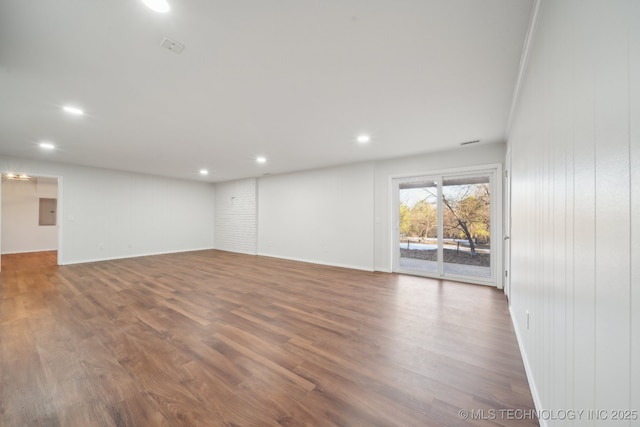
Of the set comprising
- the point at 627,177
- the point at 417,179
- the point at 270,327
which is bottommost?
the point at 270,327

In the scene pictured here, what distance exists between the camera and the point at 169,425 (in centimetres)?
136

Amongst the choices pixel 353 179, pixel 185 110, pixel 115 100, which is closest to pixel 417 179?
pixel 353 179

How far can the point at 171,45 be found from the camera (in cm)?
179

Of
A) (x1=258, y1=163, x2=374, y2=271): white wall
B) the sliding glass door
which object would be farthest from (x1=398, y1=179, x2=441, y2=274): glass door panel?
(x1=258, y1=163, x2=374, y2=271): white wall

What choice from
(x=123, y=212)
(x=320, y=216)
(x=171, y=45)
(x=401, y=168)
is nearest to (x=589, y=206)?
(x=171, y=45)

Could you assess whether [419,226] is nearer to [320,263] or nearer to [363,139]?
[363,139]

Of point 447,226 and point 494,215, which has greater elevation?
point 494,215

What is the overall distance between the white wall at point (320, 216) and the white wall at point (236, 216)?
0.36 m

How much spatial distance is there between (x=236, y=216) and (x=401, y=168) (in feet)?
18.8

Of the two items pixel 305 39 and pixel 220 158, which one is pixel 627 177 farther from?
pixel 220 158

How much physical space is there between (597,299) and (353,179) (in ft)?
16.5

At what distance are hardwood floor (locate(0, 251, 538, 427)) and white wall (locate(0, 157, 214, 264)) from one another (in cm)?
267

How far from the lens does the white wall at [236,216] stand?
7.71m

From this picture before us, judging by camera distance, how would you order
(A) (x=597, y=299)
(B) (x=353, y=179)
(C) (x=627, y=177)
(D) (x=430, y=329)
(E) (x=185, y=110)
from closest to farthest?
1. (C) (x=627, y=177)
2. (A) (x=597, y=299)
3. (D) (x=430, y=329)
4. (E) (x=185, y=110)
5. (B) (x=353, y=179)
